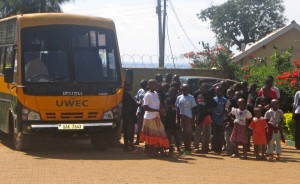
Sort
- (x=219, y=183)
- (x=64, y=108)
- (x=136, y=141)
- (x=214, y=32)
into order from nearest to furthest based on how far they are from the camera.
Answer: (x=219, y=183), (x=64, y=108), (x=136, y=141), (x=214, y=32)

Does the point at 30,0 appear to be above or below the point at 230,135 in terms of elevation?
above

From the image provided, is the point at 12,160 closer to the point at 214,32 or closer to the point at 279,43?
the point at 279,43

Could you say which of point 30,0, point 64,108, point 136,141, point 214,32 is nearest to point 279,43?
point 30,0

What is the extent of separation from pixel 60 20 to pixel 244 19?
54934 millimetres

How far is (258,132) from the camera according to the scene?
48.6ft

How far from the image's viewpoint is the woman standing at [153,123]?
14906 mm

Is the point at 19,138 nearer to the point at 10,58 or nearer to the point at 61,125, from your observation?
the point at 61,125

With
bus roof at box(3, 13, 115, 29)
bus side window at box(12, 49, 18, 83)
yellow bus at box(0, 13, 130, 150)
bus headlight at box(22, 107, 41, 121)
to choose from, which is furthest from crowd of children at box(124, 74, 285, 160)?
bus side window at box(12, 49, 18, 83)

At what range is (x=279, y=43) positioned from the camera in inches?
1513

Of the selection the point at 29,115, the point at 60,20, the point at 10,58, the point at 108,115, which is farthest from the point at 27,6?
the point at 29,115

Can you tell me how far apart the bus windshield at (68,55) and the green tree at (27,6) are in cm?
2143

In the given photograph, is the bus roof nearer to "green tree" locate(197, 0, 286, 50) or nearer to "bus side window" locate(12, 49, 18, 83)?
"bus side window" locate(12, 49, 18, 83)

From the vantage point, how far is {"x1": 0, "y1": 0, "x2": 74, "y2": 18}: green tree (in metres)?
36.8

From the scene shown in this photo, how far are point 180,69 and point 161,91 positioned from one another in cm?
1060
